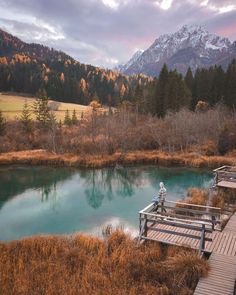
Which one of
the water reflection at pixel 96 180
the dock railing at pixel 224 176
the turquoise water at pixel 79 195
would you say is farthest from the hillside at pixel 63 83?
the dock railing at pixel 224 176

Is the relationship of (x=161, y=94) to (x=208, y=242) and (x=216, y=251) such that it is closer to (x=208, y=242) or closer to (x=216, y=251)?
(x=208, y=242)

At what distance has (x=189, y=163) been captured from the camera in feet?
104

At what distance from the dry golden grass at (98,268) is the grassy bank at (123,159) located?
836 inches

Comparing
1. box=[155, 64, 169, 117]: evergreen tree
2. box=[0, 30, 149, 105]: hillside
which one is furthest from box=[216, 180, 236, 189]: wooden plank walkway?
box=[0, 30, 149, 105]: hillside

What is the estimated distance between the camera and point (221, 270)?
844 cm

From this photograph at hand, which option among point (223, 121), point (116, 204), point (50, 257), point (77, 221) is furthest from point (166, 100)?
point (50, 257)

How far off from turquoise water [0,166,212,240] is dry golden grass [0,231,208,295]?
4143mm

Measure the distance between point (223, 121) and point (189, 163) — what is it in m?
12.0

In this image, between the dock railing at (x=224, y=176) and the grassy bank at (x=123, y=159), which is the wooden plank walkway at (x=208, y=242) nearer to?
the dock railing at (x=224, y=176)

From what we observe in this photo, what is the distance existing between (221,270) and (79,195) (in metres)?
16.3

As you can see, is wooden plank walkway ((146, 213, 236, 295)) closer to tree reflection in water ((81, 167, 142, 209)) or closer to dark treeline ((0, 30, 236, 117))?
tree reflection in water ((81, 167, 142, 209))

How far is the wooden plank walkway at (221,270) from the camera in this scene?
7.55 m

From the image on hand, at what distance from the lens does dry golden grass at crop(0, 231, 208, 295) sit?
810cm

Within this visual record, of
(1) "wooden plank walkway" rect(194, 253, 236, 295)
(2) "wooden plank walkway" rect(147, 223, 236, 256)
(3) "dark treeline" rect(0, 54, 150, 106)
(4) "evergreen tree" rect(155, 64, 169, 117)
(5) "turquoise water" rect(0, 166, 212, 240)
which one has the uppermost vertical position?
(3) "dark treeline" rect(0, 54, 150, 106)
